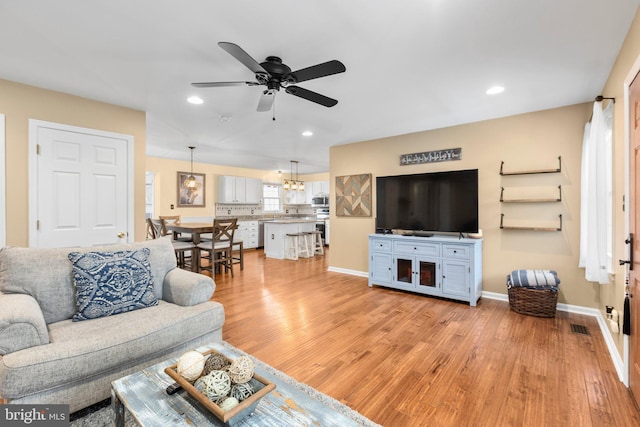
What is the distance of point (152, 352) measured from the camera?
183 centimetres

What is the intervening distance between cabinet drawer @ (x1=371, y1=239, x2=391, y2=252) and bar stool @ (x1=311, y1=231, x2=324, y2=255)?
2916mm

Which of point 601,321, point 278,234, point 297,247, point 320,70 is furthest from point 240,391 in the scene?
point 278,234

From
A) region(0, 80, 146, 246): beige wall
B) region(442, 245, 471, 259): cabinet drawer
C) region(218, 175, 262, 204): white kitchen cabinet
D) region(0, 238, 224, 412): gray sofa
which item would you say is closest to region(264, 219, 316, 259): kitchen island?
→ region(218, 175, 262, 204): white kitchen cabinet

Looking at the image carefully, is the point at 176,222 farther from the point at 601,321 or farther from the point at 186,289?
the point at 601,321

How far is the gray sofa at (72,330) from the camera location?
1.47 metres

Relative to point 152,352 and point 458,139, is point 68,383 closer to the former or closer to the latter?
point 152,352

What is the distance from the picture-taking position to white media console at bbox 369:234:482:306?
3.64 m

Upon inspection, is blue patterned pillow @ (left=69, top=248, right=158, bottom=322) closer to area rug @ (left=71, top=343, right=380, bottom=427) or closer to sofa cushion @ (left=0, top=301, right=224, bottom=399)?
sofa cushion @ (left=0, top=301, right=224, bottom=399)

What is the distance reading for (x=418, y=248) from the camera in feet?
13.2

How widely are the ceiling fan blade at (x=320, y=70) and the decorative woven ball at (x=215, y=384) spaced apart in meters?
1.84

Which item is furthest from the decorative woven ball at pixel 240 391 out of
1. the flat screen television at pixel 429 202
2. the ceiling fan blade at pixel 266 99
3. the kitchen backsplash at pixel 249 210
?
the kitchen backsplash at pixel 249 210

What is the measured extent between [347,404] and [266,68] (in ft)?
7.79

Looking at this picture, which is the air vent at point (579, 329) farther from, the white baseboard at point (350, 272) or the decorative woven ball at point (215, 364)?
the decorative woven ball at point (215, 364)

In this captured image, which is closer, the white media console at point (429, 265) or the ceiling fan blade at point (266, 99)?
the ceiling fan blade at point (266, 99)
